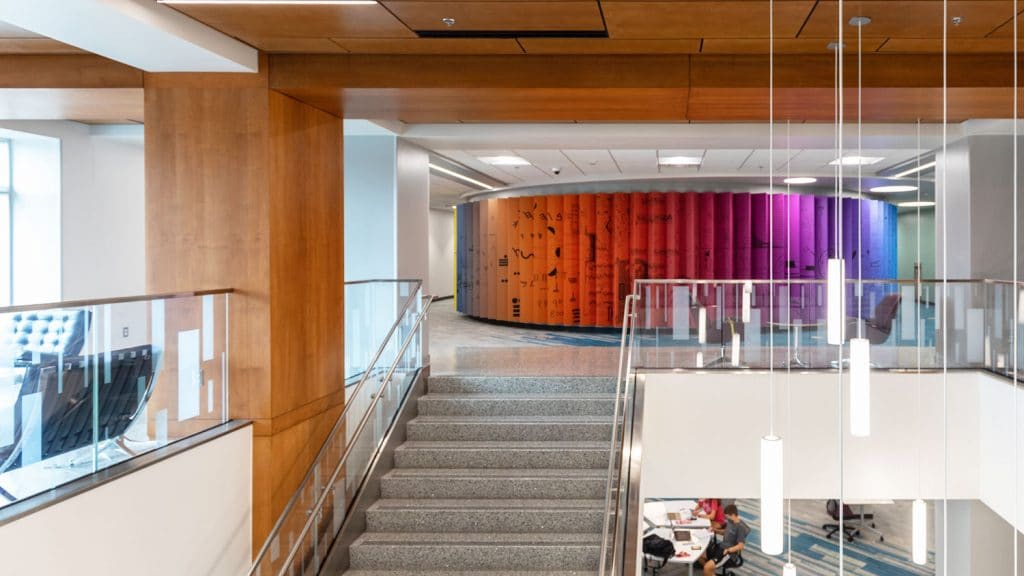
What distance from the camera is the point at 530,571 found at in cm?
575

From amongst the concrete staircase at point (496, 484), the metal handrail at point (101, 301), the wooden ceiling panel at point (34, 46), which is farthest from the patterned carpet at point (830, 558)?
the wooden ceiling panel at point (34, 46)

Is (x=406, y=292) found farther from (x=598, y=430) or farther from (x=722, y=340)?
(x=722, y=340)

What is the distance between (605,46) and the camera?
16.3 ft

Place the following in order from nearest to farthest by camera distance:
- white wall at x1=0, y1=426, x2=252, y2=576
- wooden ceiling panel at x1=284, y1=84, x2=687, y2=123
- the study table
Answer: white wall at x1=0, y1=426, x2=252, y2=576
wooden ceiling panel at x1=284, y1=84, x2=687, y2=123
the study table

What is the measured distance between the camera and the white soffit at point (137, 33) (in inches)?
152

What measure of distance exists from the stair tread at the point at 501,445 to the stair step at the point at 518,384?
87cm

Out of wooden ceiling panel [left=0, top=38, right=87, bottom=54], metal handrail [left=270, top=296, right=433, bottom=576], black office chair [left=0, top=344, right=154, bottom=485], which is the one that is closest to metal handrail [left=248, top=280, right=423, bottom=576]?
metal handrail [left=270, top=296, right=433, bottom=576]

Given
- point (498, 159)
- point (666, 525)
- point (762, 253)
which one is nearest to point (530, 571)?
point (666, 525)

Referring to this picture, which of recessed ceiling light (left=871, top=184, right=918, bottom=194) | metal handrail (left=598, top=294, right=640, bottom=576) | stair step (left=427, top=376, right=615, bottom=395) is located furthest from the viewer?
recessed ceiling light (left=871, top=184, right=918, bottom=194)

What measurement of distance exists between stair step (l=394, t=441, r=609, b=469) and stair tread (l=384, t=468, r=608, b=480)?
0.04 metres

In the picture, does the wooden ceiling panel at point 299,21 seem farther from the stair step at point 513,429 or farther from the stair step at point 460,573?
the stair step at point 460,573

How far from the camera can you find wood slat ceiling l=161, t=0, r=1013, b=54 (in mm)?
4160

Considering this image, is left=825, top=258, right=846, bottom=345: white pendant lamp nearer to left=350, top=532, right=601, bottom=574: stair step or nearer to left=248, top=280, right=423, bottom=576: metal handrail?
left=350, top=532, right=601, bottom=574: stair step

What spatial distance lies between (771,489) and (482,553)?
11.5 feet
